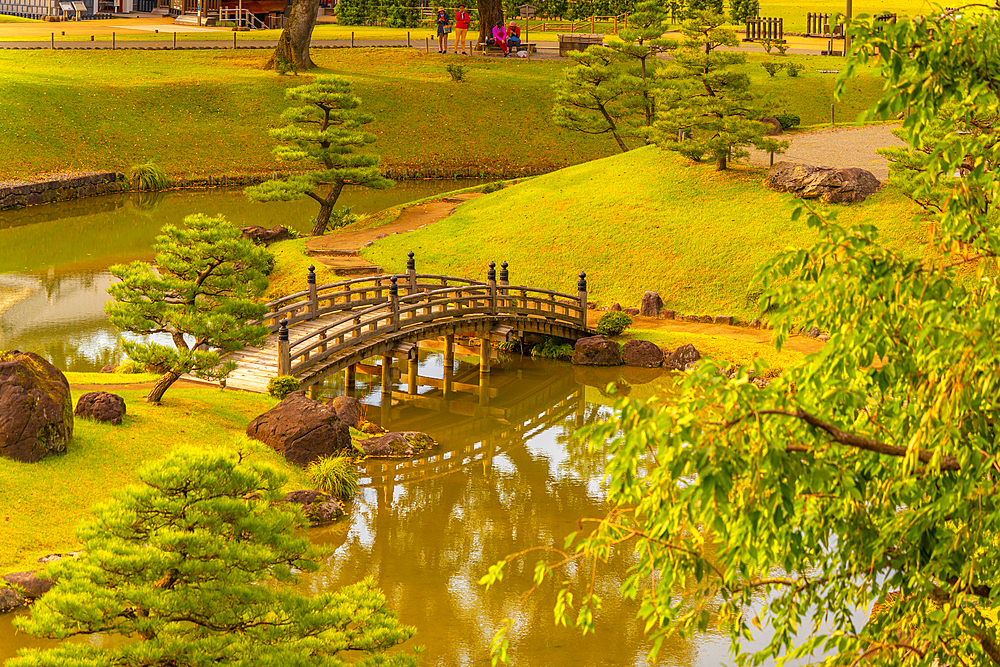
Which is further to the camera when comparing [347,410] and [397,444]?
[347,410]

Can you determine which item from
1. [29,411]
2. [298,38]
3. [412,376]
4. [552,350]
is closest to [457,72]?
[298,38]

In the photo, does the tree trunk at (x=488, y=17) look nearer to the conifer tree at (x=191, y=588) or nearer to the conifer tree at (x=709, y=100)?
the conifer tree at (x=709, y=100)

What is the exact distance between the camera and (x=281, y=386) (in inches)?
1070

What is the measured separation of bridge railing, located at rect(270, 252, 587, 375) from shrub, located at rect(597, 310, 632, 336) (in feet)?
2.02

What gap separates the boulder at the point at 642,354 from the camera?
34531mm

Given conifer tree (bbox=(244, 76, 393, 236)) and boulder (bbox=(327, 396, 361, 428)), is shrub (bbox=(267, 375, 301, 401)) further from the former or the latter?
conifer tree (bbox=(244, 76, 393, 236))

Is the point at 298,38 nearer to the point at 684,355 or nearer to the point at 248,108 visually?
the point at 248,108

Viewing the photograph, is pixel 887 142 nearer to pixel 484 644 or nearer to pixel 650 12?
pixel 650 12

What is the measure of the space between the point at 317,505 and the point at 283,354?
5991mm

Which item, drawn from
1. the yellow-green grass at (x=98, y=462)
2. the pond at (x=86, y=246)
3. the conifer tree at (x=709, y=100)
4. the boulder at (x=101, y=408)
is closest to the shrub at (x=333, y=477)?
the yellow-green grass at (x=98, y=462)

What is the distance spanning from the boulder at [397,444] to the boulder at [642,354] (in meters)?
8.94

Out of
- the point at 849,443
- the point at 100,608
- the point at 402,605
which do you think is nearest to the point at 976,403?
the point at 849,443

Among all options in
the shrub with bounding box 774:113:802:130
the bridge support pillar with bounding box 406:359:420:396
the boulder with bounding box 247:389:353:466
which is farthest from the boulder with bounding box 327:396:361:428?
the shrub with bounding box 774:113:802:130

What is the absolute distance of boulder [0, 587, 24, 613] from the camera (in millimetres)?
17875
